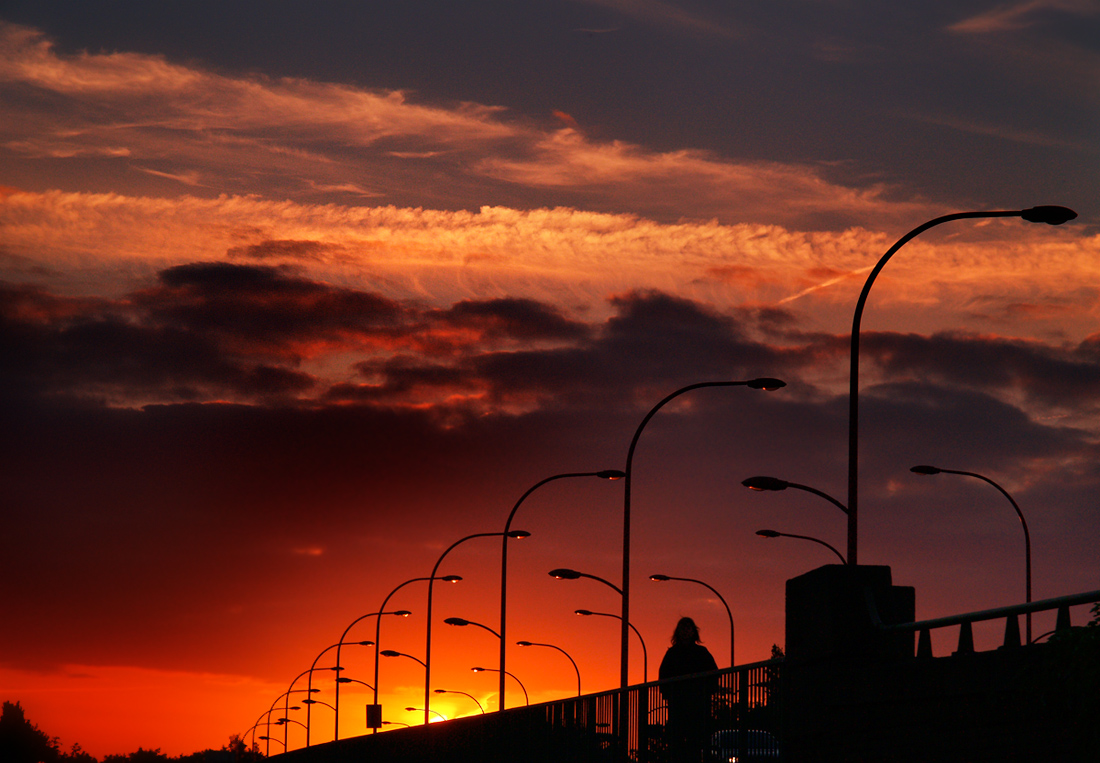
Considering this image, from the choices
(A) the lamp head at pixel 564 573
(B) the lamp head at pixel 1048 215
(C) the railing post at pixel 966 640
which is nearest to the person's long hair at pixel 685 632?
(C) the railing post at pixel 966 640

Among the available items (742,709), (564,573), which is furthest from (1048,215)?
(564,573)

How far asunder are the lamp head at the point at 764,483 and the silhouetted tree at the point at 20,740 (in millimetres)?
154370

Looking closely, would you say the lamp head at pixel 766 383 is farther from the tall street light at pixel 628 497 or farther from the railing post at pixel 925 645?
the railing post at pixel 925 645

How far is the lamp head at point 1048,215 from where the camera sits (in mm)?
22219

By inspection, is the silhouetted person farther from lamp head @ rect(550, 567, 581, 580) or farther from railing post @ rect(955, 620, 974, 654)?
lamp head @ rect(550, 567, 581, 580)

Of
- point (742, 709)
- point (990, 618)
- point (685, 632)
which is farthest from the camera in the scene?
point (685, 632)

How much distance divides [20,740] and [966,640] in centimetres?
17669

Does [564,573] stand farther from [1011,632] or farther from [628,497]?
[1011,632]

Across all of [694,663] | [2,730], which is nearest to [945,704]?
[694,663]

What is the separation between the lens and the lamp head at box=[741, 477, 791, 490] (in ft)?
113

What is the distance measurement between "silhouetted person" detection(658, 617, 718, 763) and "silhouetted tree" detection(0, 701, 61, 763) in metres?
166

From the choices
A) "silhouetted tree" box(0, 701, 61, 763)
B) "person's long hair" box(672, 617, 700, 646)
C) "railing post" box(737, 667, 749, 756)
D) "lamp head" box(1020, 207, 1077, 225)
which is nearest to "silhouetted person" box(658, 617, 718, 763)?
"person's long hair" box(672, 617, 700, 646)

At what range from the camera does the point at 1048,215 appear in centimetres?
2236

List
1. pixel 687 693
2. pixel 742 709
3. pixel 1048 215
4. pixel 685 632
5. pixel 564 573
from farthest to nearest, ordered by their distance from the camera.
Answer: pixel 564 573 < pixel 1048 215 < pixel 685 632 < pixel 687 693 < pixel 742 709
